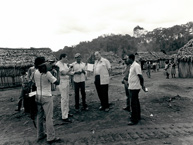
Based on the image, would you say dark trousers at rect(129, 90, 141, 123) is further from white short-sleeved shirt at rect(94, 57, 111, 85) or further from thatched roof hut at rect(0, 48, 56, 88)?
thatched roof hut at rect(0, 48, 56, 88)

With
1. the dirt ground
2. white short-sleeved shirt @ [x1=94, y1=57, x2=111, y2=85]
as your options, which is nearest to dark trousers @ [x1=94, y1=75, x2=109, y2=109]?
white short-sleeved shirt @ [x1=94, y1=57, x2=111, y2=85]

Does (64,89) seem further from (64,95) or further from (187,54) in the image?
(187,54)

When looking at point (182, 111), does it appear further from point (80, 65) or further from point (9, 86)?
point (9, 86)

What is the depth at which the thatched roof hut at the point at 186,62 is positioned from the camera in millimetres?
17341

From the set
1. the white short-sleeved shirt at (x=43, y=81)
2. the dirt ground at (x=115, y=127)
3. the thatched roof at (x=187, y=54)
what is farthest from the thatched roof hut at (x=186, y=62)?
the white short-sleeved shirt at (x=43, y=81)

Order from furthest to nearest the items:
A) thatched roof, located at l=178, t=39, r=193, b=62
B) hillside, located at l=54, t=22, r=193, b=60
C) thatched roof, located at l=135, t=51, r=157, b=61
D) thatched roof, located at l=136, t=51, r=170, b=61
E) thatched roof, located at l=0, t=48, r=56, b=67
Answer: hillside, located at l=54, t=22, r=193, b=60 → thatched roof, located at l=136, t=51, r=170, b=61 → thatched roof, located at l=135, t=51, r=157, b=61 → thatched roof, located at l=0, t=48, r=56, b=67 → thatched roof, located at l=178, t=39, r=193, b=62

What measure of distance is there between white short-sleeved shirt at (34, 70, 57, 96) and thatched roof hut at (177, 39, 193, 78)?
52.3 feet

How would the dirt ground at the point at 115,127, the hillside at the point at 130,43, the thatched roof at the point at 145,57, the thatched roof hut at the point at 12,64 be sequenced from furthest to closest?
1. the hillside at the point at 130,43
2. the thatched roof at the point at 145,57
3. the thatched roof hut at the point at 12,64
4. the dirt ground at the point at 115,127

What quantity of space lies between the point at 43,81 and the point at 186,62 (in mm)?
16931

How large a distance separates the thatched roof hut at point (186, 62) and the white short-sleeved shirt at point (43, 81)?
15.9 metres

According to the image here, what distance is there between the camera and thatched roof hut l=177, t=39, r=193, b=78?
17.3 meters

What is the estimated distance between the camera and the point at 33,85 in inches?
184

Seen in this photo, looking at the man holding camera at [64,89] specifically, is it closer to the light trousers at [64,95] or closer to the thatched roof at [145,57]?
the light trousers at [64,95]

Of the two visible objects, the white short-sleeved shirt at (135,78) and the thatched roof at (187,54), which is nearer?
the white short-sleeved shirt at (135,78)
